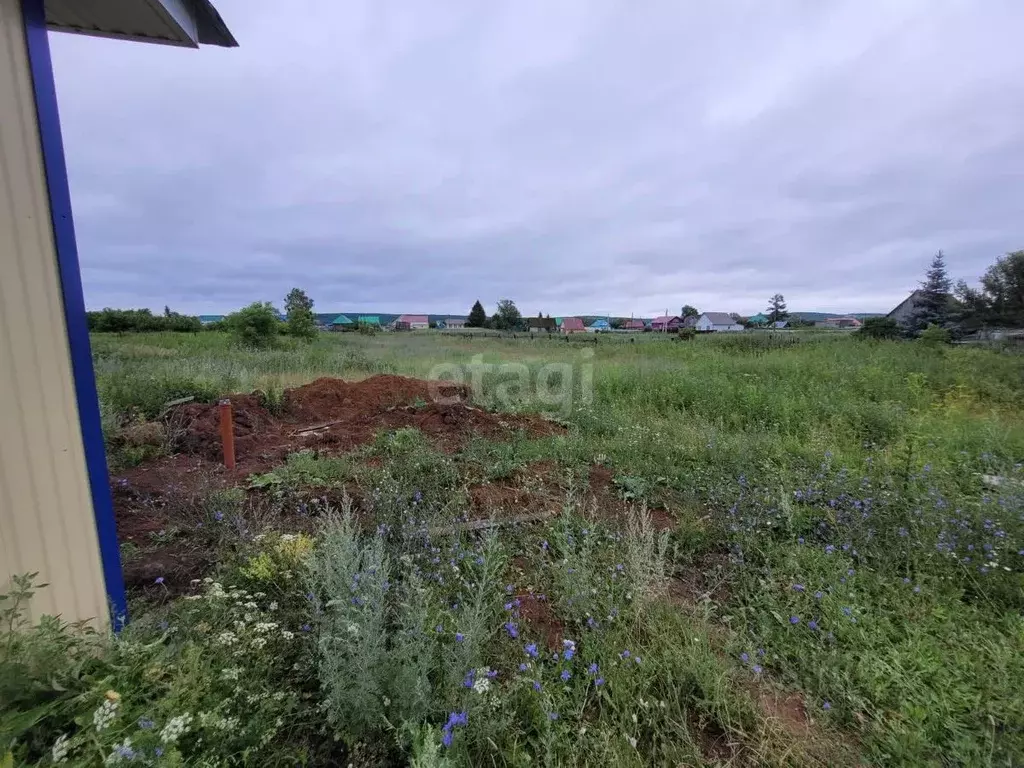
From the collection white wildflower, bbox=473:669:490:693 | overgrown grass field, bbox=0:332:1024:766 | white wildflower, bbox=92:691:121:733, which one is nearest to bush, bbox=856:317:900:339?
overgrown grass field, bbox=0:332:1024:766

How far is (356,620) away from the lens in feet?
5.85

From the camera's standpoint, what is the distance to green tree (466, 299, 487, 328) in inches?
2167

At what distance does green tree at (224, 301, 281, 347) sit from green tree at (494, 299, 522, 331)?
105 ft

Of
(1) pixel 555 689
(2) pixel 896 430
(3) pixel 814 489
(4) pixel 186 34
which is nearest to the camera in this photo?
(1) pixel 555 689

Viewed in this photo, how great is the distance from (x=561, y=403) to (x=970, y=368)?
27.6ft

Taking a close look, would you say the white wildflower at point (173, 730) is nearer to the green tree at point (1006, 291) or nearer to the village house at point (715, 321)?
the green tree at point (1006, 291)

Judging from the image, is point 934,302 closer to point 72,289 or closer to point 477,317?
point 72,289

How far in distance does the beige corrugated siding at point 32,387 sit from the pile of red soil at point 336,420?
2888 millimetres


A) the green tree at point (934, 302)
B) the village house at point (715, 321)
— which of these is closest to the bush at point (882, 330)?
the green tree at point (934, 302)

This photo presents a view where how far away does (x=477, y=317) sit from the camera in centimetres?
5544

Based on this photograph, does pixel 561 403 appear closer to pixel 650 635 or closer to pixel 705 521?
pixel 705 521

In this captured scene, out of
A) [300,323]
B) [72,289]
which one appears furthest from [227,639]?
[300,323]

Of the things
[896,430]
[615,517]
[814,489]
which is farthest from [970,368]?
[615,517]

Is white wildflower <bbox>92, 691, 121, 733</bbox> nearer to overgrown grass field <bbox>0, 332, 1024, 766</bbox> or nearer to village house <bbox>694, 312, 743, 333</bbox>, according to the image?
overgrown grass field <bbox>0, 332, 1024, 766</bbox>
